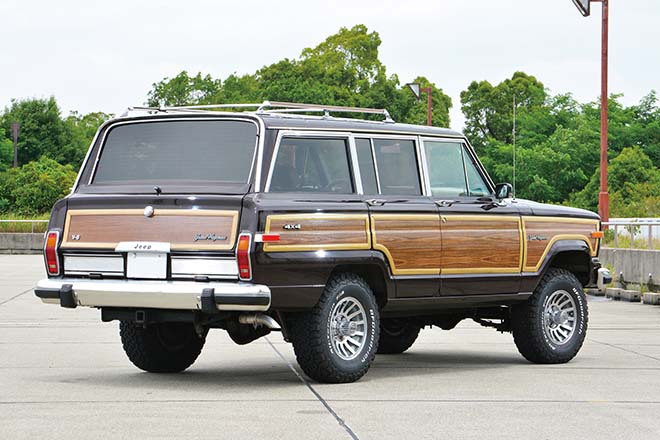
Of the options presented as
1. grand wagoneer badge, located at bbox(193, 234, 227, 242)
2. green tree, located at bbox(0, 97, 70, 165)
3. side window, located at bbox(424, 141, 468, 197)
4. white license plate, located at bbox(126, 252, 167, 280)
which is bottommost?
white license plate, located at bbox(126, 252, 167, 280)

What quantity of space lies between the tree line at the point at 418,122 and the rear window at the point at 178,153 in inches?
1596

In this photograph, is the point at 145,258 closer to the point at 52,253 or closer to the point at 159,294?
the point at 159,294

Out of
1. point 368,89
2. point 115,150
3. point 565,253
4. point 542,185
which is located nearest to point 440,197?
point 565,253

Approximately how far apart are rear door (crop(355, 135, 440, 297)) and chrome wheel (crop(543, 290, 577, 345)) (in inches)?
67.3

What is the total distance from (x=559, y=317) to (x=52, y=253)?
16.2 ft

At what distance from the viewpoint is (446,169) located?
13.1m

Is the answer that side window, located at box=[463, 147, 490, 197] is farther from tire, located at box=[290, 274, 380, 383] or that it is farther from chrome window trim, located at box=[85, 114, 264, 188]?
chrome window trim, located at box=[85, 114, 264, 188]

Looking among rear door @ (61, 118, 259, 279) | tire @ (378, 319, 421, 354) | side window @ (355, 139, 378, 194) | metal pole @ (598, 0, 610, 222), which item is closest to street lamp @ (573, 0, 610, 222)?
metal pole @ (598, 0, 610, 222)

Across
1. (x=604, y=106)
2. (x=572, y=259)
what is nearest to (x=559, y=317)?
(x=572, y=259)

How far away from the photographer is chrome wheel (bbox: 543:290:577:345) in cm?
1380

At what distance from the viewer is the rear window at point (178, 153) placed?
1154 centimetres

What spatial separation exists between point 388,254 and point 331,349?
3.42 feet

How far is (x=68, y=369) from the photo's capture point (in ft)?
42.1

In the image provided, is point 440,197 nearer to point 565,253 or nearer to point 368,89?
point 565,253
